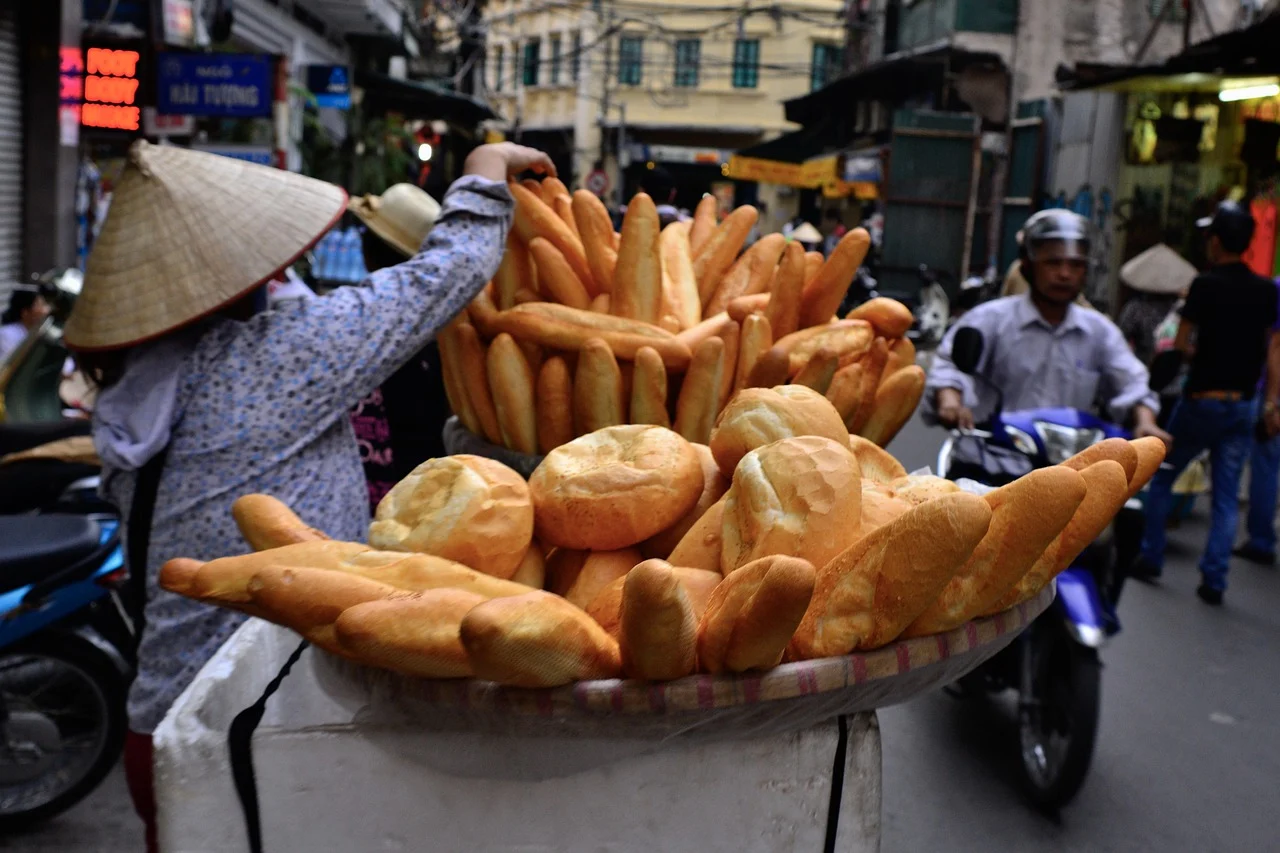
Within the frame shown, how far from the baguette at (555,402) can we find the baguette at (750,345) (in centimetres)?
28

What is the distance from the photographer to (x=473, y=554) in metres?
1.26

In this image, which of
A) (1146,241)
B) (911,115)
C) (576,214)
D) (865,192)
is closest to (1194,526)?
(1146,241)

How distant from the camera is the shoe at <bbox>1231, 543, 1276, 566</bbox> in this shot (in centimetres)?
674

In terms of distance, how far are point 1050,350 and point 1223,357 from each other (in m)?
2.54

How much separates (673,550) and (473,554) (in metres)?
0.25

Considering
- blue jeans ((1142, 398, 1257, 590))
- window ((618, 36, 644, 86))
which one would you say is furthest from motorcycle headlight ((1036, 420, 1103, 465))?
window ((618, 36, 644, 86))

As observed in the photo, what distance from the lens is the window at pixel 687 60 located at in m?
39.1

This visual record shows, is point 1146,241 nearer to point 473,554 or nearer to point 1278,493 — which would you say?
point 1278,493

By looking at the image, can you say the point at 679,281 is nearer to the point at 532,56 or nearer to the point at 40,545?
the point at 40,545

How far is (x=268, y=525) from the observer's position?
134 cm

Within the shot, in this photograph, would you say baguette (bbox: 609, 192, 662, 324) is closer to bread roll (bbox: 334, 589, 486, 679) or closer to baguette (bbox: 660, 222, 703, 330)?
baguette (bbox: 660, 222, 703, 330)

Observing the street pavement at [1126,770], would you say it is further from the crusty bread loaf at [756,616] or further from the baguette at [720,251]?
the crusty bread loaf at [756,616]

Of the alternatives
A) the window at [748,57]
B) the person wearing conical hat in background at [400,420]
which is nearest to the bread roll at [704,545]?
the person wearing conical hat in background at [400,420]

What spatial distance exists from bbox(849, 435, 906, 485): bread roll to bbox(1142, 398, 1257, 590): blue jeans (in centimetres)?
505
